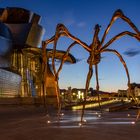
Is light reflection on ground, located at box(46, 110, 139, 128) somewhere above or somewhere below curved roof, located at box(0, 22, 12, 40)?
below

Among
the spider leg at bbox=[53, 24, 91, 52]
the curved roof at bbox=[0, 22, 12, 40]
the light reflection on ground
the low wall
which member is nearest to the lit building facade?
the curved roof at bbox=[0, 22, 12, 40]

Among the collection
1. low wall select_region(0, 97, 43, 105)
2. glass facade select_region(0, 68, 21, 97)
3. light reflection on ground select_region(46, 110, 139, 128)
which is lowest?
light reflection on ground select_region(46, 110, 139, 128)

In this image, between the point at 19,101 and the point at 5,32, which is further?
the point at 5,32

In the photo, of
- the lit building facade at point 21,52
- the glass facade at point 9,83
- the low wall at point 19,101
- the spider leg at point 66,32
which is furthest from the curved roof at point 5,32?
the spider leg at point 66,32

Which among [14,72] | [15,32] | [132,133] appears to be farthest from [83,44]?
[15,32]

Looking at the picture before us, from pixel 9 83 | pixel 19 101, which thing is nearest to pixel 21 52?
pixel 9 83

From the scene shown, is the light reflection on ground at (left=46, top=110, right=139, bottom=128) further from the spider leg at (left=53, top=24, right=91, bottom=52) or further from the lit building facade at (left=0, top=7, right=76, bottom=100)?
the lit building facade at (left=0, top=7, right=76, bottom=100)

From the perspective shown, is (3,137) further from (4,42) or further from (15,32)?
(15,32)

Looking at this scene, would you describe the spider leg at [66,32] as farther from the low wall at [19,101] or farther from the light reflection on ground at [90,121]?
the low wall at [19,101]

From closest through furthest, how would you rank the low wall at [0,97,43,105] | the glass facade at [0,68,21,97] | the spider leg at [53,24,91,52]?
the spider leg at [53,24,91,52] → the low wall at [0,97,43,105] → the glass facade at [0,68,21,97]

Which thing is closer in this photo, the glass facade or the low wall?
the low wall

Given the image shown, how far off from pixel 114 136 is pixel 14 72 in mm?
49514

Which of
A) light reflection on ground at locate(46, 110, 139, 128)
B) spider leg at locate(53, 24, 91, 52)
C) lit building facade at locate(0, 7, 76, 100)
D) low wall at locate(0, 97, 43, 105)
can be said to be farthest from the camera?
lit building facade at locate(0, 7, 76, 100)

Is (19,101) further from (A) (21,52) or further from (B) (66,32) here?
(B) (66,32)
